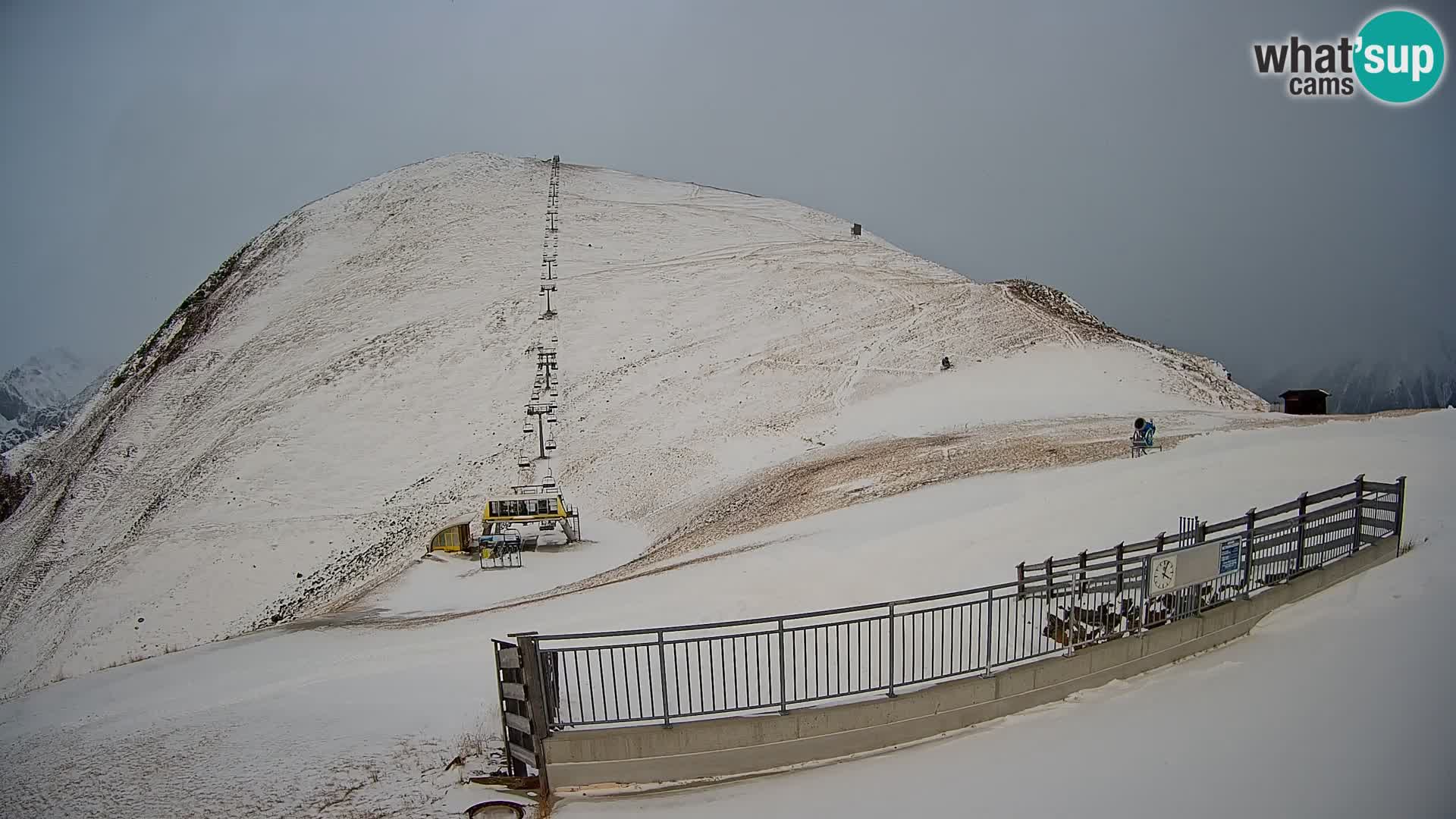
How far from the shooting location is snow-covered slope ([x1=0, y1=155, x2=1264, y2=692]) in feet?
89.8

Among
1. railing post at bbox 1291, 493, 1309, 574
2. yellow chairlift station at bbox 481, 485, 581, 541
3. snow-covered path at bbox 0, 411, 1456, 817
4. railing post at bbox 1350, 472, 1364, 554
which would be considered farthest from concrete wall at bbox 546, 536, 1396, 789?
yellow chairlift station at bbox 481, 485, 581, 541

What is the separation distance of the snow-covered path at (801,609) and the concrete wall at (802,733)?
266 mm

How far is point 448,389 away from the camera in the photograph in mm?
41375

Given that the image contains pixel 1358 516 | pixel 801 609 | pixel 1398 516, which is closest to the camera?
pixel 1398 516

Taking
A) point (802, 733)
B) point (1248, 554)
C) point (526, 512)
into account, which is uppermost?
point (1248, 554)

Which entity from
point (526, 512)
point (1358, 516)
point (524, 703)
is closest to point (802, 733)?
point (524, 703)

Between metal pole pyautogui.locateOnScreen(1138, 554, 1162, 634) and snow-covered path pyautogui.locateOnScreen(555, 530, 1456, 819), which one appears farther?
metal pole pyautogui.locateOnScreen(1138, 554, 1162, 634)

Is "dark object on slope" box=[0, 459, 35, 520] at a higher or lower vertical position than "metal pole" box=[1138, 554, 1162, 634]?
lower

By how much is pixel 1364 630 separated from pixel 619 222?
180 ft

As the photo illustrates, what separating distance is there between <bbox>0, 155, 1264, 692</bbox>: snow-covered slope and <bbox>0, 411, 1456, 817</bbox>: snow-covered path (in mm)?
7662

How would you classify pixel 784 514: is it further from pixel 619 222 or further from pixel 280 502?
pixel 619 222

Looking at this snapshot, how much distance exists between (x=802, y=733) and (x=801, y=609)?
5.47 m

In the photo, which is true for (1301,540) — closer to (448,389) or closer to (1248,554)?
(1248,554)

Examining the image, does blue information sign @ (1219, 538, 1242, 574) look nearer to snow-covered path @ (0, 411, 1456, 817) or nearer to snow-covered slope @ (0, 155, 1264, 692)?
snow-covered path @ (0, 411, 1456, 817)
